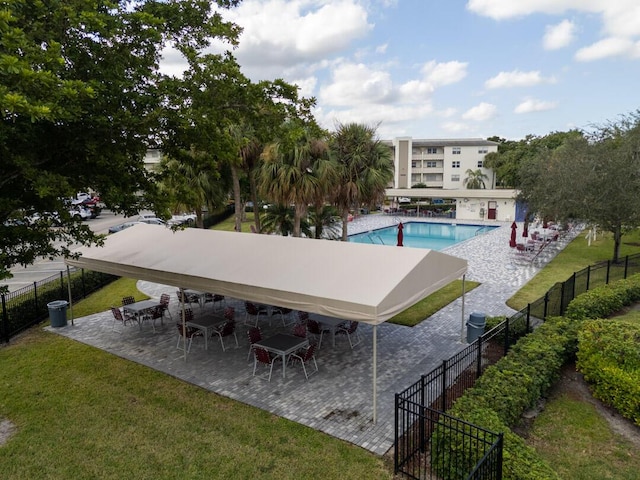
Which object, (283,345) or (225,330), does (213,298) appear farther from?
(283,345)

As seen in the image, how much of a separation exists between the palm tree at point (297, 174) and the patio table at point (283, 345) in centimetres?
806

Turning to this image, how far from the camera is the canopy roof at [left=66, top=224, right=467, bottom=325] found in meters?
7.50

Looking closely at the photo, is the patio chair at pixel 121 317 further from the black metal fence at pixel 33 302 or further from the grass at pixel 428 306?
the grass at pixel 428 306

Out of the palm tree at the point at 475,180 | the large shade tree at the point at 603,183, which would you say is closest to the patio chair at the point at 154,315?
the large shade tree at the point at 603,183

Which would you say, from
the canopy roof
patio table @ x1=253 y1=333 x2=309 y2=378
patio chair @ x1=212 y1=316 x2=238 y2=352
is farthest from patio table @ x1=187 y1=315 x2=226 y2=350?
patio table @ x1=253 y1=333 x2=309 y2=378

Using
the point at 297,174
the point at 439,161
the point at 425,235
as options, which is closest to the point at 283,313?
the point at 297,174

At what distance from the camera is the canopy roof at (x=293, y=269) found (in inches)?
295

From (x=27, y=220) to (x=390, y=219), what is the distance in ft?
128

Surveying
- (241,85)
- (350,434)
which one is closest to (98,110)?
(241,85)

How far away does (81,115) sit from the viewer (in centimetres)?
675

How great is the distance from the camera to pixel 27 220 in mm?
7445

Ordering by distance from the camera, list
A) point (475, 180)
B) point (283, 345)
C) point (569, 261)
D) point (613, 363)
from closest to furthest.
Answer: point (613, 363) < point (283, 345) < point (569, 261) < point (475, 180)

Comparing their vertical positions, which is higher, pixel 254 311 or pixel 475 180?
pixel 475 180

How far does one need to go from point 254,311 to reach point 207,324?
2.18 m
